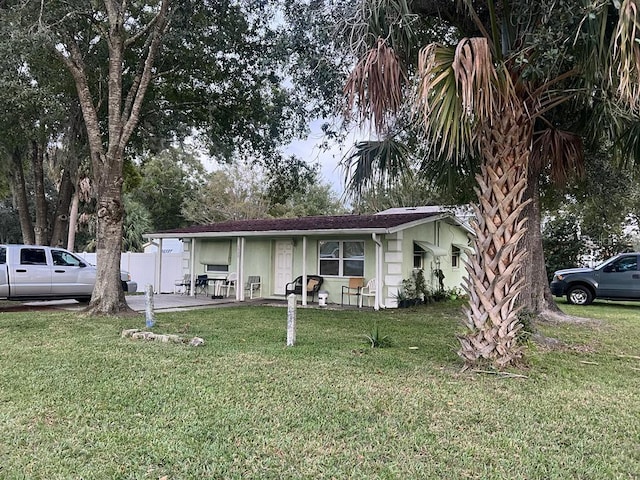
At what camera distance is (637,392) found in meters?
5.23

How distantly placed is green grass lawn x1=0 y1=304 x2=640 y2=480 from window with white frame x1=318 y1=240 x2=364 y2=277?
6743mm

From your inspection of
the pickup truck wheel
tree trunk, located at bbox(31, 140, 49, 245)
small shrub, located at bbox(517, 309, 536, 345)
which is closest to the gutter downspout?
small shrub, located at bbox(517, 309, 536, 345)

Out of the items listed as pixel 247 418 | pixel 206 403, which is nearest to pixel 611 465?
pixel 247 418

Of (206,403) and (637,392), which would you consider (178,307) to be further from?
(637,392)

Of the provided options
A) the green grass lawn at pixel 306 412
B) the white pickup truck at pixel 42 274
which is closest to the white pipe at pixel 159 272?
the white pickup truck at pixel 42 274

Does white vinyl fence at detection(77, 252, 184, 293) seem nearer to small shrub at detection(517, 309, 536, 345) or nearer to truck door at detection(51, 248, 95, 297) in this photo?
truck door at detection(51, 248, 95, 297)

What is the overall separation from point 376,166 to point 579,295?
11.3 m

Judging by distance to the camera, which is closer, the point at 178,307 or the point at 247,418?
the point at 247,418

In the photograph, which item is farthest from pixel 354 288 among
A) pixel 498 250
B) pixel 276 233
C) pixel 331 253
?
pixel 498 250

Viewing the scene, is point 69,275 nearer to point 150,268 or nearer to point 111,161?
point 111,161

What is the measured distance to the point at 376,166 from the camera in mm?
7148

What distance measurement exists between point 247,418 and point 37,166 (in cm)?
1497

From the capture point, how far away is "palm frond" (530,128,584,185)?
8.26 metres

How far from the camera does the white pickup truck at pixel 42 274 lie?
11797mm
